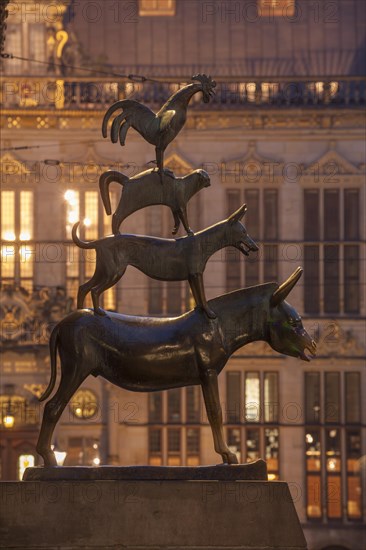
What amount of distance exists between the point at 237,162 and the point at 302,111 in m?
1.96

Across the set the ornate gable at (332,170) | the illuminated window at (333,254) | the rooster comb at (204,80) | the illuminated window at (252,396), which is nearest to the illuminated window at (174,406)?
the illuminated window at (252,396)

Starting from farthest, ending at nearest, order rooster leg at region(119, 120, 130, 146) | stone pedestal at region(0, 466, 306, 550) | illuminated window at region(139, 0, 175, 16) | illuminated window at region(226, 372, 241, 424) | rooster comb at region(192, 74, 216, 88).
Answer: illuminated window at region(139, 0, 175, 16) → illuminated window at region(226, 372, 241, 424) → rooster comb at region(192, 74, 216, 88) → rooster leg at region(119, 120, 130, 146) → stone pedestal at region(0, 466, 306, 550)

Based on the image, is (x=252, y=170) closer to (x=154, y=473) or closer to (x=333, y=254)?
(x=333, y=254)

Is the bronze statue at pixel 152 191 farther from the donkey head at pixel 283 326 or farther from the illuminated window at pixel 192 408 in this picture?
the illuminated window at pixel 192 408

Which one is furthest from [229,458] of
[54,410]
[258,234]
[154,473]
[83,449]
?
[258,234]

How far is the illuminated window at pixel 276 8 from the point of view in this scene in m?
43.8

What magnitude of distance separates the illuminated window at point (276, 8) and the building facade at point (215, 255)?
1074 mm

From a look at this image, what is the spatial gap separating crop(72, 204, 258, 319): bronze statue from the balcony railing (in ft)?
88.0

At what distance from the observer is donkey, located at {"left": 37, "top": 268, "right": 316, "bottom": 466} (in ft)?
48.3

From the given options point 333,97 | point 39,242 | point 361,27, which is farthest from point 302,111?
point 39,242

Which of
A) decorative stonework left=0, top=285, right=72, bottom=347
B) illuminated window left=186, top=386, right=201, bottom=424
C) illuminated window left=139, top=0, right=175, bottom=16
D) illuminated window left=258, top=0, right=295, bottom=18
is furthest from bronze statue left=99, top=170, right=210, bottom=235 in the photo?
illuminated window left=139, top=0, right=175, bottom=16

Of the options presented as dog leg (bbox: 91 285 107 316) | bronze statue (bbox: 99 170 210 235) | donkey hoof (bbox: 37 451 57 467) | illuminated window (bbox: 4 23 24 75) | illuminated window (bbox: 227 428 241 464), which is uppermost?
illuminated window (bbox: 4 23 24 75)

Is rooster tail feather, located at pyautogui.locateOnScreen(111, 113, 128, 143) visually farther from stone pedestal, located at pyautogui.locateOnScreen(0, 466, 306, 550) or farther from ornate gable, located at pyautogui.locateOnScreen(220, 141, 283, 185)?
ornate gable, located at pyautogui.locateOnScreen(220, 141, 283, 185)

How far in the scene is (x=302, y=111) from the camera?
42156 millimetres
